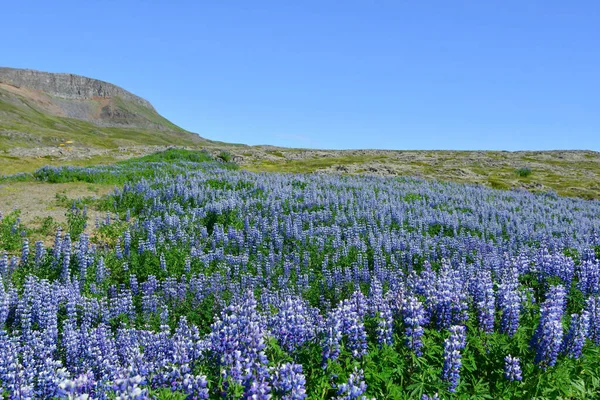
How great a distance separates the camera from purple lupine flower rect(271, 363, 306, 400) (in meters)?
3.96

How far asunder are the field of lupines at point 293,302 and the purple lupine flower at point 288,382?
0.8 inches

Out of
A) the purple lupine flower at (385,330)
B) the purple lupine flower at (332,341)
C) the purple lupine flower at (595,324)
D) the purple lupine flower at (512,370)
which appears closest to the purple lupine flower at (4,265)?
the purple lupine flower at (332,341)

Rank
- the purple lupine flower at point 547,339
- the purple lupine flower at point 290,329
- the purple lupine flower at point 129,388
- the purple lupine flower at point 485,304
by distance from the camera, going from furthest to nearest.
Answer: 1. the purple lupine flower at point 485,304
2. the purple lupine flower at point 547,339
3. the purple lupine flower at point 290,329
4. the purple lupine flower at point 129,388

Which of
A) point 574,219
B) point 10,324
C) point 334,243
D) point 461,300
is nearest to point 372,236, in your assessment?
point 334,243

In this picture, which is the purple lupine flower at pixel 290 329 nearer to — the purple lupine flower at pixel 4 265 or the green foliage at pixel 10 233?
the purple lupine flower at pixel 4 265

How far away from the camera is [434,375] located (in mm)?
5469

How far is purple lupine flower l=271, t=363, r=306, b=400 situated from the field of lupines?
19mm

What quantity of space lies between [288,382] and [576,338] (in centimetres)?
481

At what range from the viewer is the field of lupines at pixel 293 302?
201 inches

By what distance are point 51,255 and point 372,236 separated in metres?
9.83

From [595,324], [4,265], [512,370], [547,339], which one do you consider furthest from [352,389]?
[4,265]

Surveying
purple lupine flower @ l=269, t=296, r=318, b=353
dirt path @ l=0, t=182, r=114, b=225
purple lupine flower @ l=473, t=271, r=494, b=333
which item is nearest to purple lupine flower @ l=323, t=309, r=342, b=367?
purple lupine flower @ l=269, t=296, r=318, b=353

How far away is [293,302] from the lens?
6492 millimetres

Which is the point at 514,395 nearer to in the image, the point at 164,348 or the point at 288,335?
the point at 288,335
